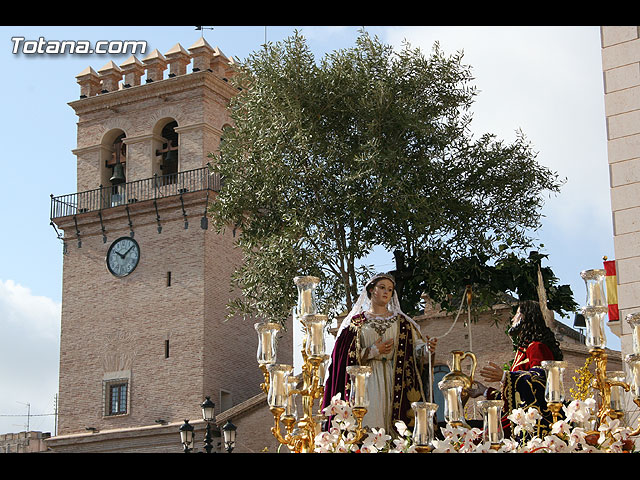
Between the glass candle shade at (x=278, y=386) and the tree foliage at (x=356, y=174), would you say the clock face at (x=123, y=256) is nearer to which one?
the tree foliage at (x=356, y=174)

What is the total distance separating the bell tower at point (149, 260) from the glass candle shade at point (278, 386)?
86.8 feet

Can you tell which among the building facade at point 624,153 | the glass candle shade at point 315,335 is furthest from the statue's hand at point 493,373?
the glass candle shade at point 315,335

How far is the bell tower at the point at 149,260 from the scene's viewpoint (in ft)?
112

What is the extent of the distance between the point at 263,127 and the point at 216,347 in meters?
13.5

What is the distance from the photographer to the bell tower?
34219 mm

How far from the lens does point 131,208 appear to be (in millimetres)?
36188

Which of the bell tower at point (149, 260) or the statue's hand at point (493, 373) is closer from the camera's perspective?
the statue's hand at point (493, 373)

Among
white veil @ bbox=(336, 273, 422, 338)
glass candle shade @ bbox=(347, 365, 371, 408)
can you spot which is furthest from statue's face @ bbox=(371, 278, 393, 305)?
glass candle shade @ bbox=(347, 365, 371, 408)

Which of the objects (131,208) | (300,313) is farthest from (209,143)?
(300,313)

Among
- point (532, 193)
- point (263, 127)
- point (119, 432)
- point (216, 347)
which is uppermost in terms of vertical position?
point (263, 127)

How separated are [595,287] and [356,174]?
13780 mm

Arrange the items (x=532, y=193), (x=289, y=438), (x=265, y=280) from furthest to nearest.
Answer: (x=532, y=193)
(x=265, y=280)
(x=289, y=438)
